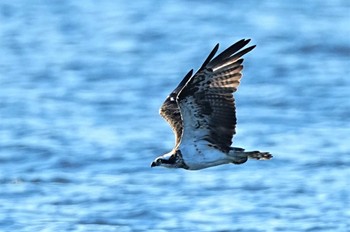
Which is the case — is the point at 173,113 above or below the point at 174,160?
above

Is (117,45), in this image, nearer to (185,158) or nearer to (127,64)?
(127,64)

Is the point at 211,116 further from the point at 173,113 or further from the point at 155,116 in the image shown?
the point at 155,116

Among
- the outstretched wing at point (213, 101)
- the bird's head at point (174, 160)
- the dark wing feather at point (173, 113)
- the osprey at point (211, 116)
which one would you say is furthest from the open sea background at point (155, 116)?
the outstretched wing at point (213, 101)

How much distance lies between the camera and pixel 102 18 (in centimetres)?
2139

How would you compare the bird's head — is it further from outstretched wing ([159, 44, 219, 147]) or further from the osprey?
outstretched wing ([159, 44, 219, 147])

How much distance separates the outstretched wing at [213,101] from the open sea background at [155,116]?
2.85 m

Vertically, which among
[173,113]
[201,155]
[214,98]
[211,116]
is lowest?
[201,155]

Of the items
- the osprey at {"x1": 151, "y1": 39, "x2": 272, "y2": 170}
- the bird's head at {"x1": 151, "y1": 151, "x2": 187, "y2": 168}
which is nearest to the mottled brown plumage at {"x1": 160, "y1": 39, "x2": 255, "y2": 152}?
the osprey at {"x1": 151, "y1": 39, "x2": 272, "y2": 170}

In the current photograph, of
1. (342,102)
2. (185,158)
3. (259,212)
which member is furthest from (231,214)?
(342,102)

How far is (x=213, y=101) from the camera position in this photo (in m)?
9.86

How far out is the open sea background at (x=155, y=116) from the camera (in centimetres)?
1330

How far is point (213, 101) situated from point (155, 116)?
646 centimetres

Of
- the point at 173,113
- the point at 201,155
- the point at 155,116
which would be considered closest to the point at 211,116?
the point at 201,155

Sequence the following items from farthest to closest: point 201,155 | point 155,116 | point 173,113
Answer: point 155,116 → point 173,113 → point 201,155
